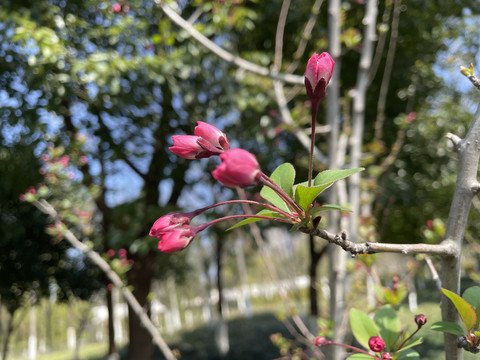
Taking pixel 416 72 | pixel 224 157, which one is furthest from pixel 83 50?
pixel 224 157

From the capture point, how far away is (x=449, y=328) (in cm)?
70

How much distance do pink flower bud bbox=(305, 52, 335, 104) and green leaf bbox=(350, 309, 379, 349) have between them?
21.2 inches

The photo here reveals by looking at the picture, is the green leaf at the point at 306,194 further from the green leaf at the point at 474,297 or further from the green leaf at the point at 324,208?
the green leaf at the point at 474,297

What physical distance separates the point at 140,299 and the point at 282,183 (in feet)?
24.8

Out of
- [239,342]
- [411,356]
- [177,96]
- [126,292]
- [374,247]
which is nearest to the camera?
[374,247]

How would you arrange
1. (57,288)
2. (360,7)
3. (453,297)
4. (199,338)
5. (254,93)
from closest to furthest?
(453,297)
(360,7)
(254,93)
(57,288)
(199,338)

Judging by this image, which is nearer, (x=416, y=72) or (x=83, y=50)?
(x=83, y=50)

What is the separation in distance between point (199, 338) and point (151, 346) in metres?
9.15

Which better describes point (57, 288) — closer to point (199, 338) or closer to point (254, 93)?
point (199, 338)

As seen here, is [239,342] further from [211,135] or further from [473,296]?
[211,135]

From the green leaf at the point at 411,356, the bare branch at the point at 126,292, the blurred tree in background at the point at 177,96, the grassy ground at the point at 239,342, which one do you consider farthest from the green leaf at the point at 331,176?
the grassy ground at the point at 239,342

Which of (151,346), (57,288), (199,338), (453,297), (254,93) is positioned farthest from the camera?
(199,338)

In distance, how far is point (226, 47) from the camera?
567 centimetres

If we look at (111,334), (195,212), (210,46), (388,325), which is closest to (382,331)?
(388,325)
